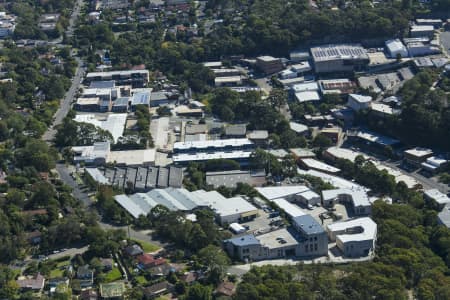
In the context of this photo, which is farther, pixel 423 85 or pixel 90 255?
pixel 423 85

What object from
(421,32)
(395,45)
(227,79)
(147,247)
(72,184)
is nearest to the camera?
(147,247)

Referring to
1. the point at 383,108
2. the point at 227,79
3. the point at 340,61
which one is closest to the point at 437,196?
the point at 383,108

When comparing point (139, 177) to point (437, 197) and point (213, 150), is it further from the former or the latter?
point (437, 197)

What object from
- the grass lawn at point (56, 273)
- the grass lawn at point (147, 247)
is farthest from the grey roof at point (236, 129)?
the grass lawn at point (56, 273)

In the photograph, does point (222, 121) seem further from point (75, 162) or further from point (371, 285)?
point (371, 285)

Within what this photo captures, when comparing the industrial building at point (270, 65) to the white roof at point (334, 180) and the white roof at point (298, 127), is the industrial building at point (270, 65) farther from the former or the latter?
the white roof at point (334, 180)

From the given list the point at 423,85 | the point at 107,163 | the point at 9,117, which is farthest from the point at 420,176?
the point at 9,117

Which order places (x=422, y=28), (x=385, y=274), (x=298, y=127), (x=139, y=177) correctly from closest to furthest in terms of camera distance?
(x=385, y=274), (x=139, y=177), (x=298, y=127), (x=422, y=28)
